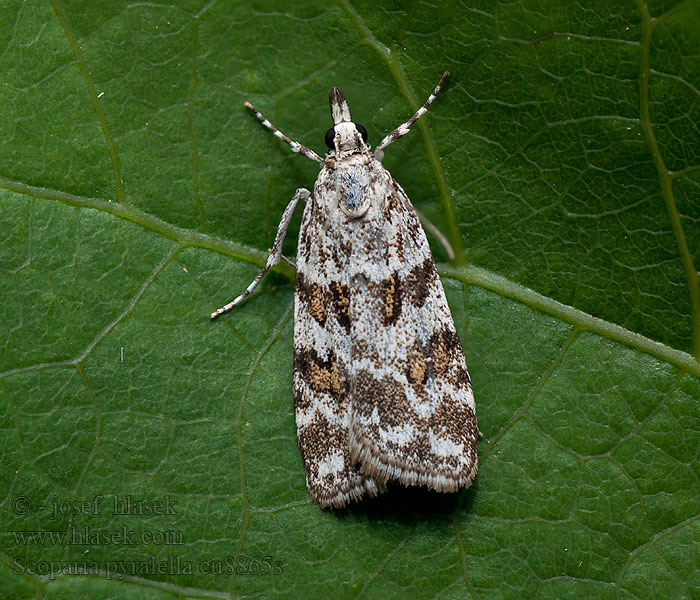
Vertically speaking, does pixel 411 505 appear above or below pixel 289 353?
below

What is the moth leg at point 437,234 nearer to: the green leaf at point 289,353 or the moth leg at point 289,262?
the green leaf at point 289,353

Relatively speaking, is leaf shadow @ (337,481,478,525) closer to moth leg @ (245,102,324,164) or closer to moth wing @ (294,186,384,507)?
moth wing @ (294,186,384,507)

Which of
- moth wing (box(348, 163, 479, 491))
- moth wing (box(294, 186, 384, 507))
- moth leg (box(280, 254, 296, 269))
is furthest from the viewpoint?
moth leg (box(280, 254, 296, 269))

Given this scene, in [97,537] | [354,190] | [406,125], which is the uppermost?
[406,125]

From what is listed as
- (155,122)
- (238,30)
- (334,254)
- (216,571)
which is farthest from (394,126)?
(216,571)

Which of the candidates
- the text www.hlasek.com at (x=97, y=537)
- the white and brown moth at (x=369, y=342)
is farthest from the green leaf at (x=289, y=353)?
the white and brown moth at (x=369, y=342)

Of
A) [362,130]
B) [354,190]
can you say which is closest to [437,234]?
[354,190]

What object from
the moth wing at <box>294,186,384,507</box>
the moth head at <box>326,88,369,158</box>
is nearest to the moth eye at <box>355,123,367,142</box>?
the moth head at <box>326,88,369,158</box>

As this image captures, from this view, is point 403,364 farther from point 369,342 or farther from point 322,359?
point 322,359
